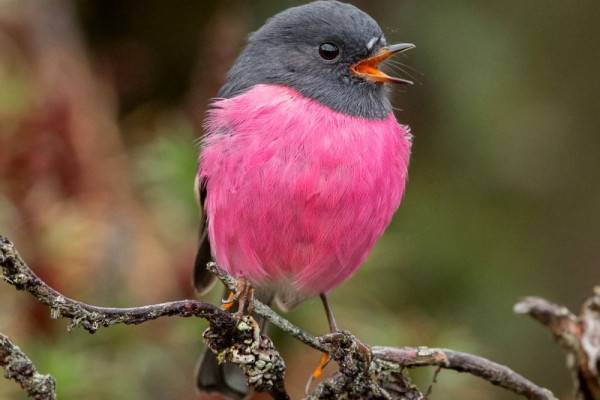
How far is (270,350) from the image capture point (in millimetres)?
3068

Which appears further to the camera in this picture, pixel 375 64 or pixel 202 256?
pixel 202 256

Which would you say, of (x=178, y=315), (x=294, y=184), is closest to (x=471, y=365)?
(x=294, y=184)

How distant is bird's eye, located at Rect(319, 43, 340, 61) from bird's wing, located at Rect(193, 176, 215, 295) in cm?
76

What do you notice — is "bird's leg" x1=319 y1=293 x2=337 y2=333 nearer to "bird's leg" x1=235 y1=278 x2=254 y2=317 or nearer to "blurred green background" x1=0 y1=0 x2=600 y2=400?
"blurred green background" x1=0 y1=0 x2=600 y2=400

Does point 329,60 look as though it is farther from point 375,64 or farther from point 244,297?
point 244,297

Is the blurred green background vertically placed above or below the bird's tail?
above

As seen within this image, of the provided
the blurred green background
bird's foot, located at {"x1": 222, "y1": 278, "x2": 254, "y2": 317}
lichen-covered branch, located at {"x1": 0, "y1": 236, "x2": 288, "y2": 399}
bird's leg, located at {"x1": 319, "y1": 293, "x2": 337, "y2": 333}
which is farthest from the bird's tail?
lichen-covered branch, located at {"x1": 0, "y1": 236, "x2": 288, "y2": 399}

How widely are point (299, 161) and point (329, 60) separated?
27.4 inches

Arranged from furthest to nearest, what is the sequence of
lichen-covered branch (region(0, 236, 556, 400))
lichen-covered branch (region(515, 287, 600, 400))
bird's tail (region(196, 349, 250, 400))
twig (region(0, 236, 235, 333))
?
bird's tail (region(196, 349, 250, 400))
lichen-covered branch (region(515, 287, 600, 400))
lichen-covered branch (region(0, 236, 556, 400))
twig (region(0, 236, 235, 333))

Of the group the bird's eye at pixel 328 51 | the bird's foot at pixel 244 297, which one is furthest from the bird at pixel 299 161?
the bird's foot at pixel 244 297

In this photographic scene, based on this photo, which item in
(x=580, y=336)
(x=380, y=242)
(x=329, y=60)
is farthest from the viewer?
(x=380, y=242)

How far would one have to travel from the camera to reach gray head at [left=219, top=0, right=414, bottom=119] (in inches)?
166

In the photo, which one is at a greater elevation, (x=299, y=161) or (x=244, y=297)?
(x=299, y=161)

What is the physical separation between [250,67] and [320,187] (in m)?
0.85
